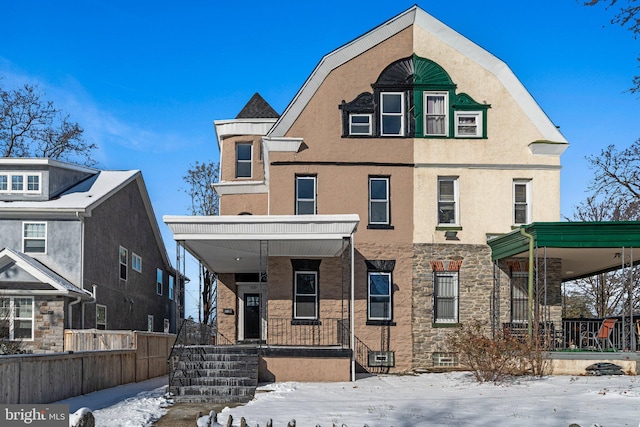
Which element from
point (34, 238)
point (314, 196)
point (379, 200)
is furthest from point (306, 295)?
point (34, 238)

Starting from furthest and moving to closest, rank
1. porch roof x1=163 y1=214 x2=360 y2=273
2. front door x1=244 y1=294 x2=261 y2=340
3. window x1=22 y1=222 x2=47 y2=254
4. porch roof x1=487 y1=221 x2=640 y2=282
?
window x1=22 y1=222 x2=47 y2=254
front door x1=244 y1=294 x2=261 y2=340
porch roof x1=487 y1=221 x2=640 y2=282
porch roof x1=163 y1=214 x2=360 y2=273

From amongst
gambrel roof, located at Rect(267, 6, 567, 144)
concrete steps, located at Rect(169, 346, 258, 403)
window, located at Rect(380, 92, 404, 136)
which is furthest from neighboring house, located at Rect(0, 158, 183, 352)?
window, located at Rect(380, 92, 404, 136)

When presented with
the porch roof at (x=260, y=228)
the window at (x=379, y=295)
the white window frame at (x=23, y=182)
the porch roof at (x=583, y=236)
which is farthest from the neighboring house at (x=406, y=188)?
the white window frame at (x=23, y=182)

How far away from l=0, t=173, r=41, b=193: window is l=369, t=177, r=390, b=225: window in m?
12.6

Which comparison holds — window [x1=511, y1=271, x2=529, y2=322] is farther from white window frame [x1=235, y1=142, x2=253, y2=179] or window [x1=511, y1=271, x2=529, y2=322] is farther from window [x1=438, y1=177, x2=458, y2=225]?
white window frame [x1=235, y1=142, x2=253, y2=179]

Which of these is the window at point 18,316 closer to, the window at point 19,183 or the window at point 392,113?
the window at point 19,183

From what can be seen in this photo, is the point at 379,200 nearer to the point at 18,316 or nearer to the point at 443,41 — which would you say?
the point at 443,41

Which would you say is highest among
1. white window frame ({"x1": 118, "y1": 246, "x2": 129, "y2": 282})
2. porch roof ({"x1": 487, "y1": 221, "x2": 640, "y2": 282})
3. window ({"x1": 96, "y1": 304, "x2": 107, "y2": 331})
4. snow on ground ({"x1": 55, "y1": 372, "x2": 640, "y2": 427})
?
porch roof ({"x1": 487, "y1": 221, "x2": 640, "y2": 282})

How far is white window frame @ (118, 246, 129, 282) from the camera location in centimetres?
2729

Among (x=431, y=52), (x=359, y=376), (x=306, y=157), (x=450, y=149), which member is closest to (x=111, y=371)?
(x=359, y=376)

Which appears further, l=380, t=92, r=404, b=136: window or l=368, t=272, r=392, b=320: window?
l=380, t=92, r=404, b=136: window

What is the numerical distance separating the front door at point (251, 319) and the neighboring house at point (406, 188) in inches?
40.9

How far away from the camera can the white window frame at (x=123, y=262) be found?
2729 cm

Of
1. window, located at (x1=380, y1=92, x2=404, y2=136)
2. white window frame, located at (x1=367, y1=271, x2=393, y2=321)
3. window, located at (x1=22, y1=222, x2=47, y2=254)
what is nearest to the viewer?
white window frame, located at (x1=367, y1=271, x2=393, y2=321)
